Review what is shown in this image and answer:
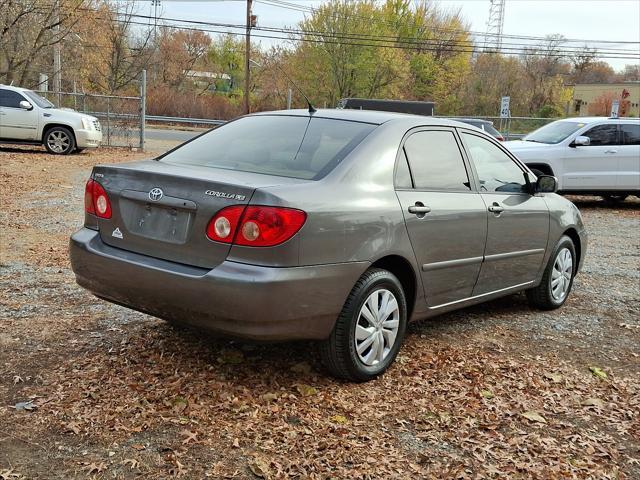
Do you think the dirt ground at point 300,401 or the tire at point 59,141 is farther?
the tire at point 59,141

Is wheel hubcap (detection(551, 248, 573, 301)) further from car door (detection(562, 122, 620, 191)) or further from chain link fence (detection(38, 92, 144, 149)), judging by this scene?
chain link fence (detection(38, 92, 144, 149))

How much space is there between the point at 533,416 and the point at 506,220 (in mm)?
1755

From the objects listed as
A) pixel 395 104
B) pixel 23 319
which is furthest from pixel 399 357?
pixel 395 104

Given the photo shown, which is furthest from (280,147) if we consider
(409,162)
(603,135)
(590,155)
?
(603,135)

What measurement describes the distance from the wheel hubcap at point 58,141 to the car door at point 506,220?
47.7 ft

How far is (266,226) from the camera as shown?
10.9 feet

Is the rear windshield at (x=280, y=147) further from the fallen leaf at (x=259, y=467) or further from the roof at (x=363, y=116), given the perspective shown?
the fallen leaf at (x=259, y=467)

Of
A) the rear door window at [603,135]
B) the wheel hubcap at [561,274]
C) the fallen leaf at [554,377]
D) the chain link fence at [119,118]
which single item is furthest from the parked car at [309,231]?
the chain link fence at [119,118]

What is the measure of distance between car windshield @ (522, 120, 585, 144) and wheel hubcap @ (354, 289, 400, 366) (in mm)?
10418

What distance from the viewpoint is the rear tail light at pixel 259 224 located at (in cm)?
332

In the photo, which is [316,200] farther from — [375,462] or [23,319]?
[23,319]

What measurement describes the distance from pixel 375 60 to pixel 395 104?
3035cm

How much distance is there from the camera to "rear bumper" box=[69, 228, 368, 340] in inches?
130

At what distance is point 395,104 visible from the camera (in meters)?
19.3
